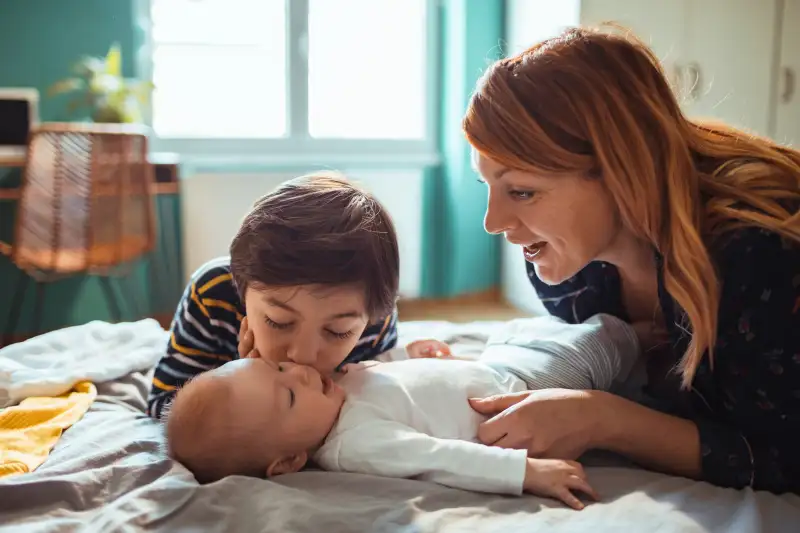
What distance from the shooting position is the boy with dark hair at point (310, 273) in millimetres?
1072

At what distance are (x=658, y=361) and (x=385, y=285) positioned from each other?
19.8 inches

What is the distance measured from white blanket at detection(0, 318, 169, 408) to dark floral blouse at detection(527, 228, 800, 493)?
973 mm

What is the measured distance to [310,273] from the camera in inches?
41.7

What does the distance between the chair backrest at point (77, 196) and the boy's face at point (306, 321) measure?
1866 millimetres

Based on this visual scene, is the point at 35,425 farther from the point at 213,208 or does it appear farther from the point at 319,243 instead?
the point at 213,208

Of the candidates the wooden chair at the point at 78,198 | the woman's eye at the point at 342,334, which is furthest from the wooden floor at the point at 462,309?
the woman's eye at the point at 342,334

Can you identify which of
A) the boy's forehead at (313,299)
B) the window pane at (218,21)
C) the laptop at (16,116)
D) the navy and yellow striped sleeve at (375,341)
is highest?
the window pane at (218,21)

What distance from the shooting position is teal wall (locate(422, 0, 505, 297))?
3975mm

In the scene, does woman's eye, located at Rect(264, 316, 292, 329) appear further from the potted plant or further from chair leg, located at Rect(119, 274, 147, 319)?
chair leg, located at Rect(119, 274, 147, 319)

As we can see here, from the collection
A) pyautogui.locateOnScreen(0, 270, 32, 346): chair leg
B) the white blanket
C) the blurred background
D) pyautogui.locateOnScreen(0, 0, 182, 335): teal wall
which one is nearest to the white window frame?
the blurred background

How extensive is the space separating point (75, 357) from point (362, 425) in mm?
715

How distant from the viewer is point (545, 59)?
1.08m

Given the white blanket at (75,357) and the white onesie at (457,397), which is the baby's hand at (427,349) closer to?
the white onesie at (457,397)

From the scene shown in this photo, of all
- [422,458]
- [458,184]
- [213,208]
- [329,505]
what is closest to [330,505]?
[329,505]
